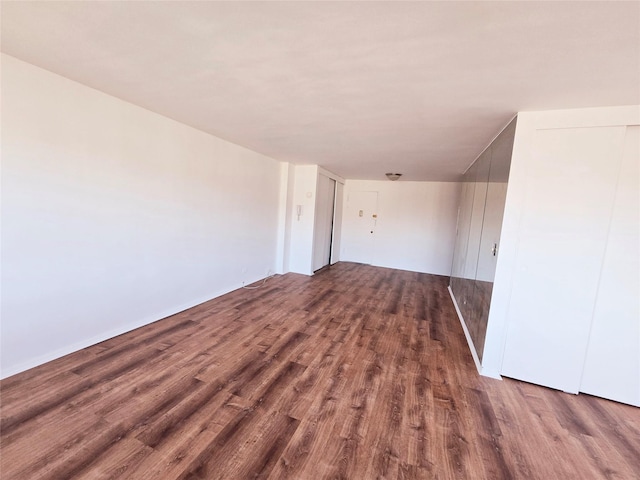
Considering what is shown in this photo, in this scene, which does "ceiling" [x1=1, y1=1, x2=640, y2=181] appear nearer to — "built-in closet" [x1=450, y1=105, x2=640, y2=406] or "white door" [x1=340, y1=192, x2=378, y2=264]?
"built-in closet" [x1=450, y1=105, x2=640, y2=406]

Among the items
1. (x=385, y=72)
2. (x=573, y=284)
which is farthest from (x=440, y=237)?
(x=385, y=72)

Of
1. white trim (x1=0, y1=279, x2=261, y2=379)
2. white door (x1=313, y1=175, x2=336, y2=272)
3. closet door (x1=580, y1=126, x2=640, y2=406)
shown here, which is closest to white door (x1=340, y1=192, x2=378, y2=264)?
white door (x1=313, y1=175, x2=336, y2=272)

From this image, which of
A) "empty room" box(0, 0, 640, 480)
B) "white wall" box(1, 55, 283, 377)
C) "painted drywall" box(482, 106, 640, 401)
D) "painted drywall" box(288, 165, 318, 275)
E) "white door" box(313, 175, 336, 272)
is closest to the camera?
"empty room" box(0, 0, 640, 480)

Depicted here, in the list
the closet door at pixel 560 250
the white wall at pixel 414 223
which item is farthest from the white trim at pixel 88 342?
the white wall at pixel 414 223

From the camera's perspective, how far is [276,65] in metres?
1.75

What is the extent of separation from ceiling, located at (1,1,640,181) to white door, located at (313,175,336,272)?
3303mm

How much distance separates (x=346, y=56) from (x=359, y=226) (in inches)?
242

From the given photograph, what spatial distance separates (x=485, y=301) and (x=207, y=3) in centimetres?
319

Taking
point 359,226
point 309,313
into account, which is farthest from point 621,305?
point 359,226

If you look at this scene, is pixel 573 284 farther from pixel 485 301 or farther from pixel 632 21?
pixel 632 21

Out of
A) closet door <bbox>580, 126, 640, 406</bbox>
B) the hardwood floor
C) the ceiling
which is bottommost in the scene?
the hardwood floor

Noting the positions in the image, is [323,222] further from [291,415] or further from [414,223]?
[291,415]

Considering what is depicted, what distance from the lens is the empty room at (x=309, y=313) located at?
1.45 meters

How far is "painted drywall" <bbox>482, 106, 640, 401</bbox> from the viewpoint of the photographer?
2170 mm
